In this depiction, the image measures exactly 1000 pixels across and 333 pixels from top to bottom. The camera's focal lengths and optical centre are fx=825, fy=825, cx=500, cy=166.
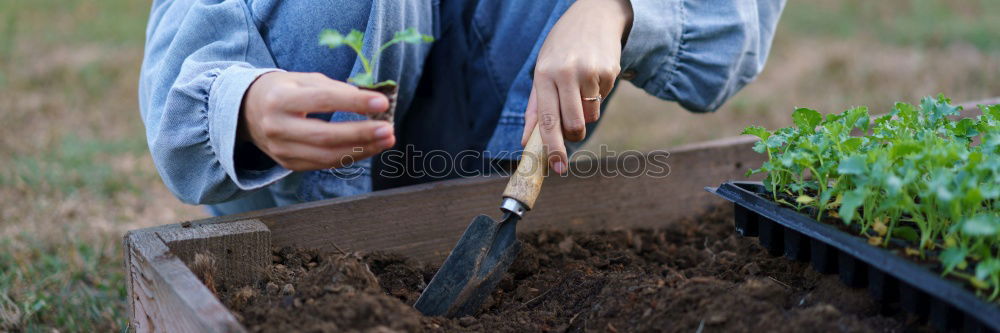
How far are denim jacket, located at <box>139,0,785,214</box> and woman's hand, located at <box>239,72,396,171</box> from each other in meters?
0.07

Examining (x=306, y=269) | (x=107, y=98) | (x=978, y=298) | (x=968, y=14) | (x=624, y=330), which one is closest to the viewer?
(x=978, y=298)

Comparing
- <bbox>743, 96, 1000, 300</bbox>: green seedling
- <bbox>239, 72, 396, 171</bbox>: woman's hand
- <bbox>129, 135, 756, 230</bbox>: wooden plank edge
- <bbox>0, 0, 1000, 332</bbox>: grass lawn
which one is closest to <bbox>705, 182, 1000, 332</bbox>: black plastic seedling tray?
<bbox>743, 96, 1000, 300</bbox>: green seedling

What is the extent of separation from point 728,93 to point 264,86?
1.23 metres

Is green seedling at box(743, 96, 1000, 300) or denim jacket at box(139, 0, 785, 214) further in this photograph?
denim jacket at box(139, 0, 785, 214)

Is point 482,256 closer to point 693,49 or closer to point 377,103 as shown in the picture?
point 377,103

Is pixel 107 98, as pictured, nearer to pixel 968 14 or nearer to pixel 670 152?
pixel 670 152

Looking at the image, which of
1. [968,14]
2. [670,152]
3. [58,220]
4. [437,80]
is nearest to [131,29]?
[58,220]

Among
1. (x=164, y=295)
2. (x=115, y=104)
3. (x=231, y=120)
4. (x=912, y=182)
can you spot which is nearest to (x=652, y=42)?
(x=912, y=182)

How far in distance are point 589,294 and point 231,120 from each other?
666 mm

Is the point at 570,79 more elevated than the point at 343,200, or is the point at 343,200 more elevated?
the point at 570,79

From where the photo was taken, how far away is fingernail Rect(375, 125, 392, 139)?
48.6 inches

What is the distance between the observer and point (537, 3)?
6.64 feet

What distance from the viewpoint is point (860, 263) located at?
1.22 metres

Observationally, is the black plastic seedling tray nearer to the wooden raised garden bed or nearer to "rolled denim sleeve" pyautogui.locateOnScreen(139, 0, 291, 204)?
the wooden raised garden bed
